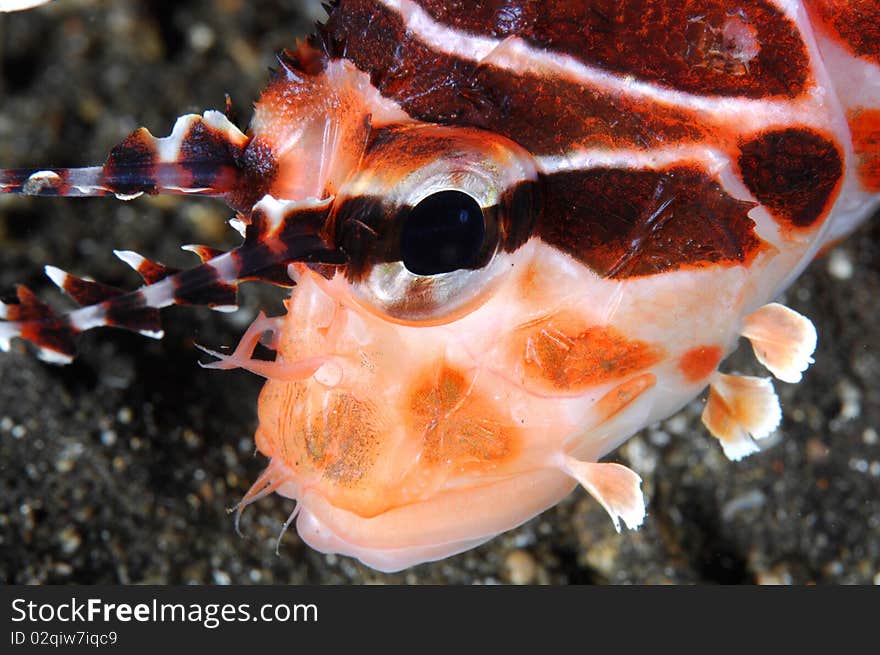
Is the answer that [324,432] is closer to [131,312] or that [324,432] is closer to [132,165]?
[131,312]

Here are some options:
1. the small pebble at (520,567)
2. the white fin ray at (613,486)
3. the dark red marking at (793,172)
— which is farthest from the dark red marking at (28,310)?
the small pebble at (520,567)

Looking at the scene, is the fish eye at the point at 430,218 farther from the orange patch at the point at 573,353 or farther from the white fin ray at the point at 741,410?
the white fin ray at the point at 741,410

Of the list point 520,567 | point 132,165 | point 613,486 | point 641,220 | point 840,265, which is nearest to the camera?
point 132,165

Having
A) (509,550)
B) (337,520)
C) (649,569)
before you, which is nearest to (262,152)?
(337,520)

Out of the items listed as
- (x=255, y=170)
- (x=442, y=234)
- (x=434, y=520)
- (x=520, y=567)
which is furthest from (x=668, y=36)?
(x=520, y=567)

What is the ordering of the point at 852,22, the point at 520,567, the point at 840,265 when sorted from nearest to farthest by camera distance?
the point at 852,22
the point at 520,567
the point at 840,265

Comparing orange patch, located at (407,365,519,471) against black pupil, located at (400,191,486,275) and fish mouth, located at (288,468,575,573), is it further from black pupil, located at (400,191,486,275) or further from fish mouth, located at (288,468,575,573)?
black pupil, located at (400,191,486,275)

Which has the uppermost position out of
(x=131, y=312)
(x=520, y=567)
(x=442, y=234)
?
(x=442, y=234)
